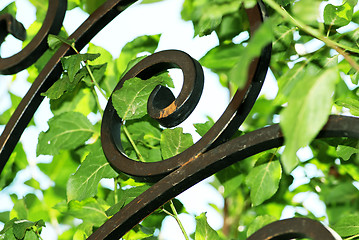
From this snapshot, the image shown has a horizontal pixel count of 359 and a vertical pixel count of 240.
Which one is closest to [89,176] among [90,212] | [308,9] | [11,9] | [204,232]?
[90,212]

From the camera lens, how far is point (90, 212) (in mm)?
668

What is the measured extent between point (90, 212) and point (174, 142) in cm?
20

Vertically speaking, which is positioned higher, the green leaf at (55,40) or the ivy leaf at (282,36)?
the green leaf at (55,40)

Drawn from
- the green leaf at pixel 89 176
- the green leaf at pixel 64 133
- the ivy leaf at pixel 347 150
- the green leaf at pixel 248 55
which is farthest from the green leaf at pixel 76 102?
the green leaf at pixel 248 55

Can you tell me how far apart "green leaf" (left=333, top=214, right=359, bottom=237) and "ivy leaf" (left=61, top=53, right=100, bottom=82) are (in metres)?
0.36

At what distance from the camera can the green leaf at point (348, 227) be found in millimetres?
494

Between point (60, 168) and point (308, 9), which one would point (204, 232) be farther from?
point (60, 168)

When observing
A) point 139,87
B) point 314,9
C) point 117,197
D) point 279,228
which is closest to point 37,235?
point 117,197

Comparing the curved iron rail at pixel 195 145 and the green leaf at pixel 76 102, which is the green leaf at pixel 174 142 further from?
the green leaf at pixel 76 102

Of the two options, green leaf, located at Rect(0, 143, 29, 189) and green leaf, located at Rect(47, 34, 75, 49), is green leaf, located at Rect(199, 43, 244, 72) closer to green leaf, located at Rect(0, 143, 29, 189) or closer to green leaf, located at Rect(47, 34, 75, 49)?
green leaf, located at Rect(47, 34, 75, 49)

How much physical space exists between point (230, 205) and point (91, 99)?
0.38 metres

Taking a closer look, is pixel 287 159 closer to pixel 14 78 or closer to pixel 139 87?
pixel 139 87

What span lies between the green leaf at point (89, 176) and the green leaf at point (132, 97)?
0.10 metres

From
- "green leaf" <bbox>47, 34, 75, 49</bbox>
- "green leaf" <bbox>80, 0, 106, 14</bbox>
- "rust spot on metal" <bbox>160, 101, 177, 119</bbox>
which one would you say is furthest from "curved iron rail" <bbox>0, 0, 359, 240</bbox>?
"green leaf" <bbox>80, 0, 106, 14</bbox>
